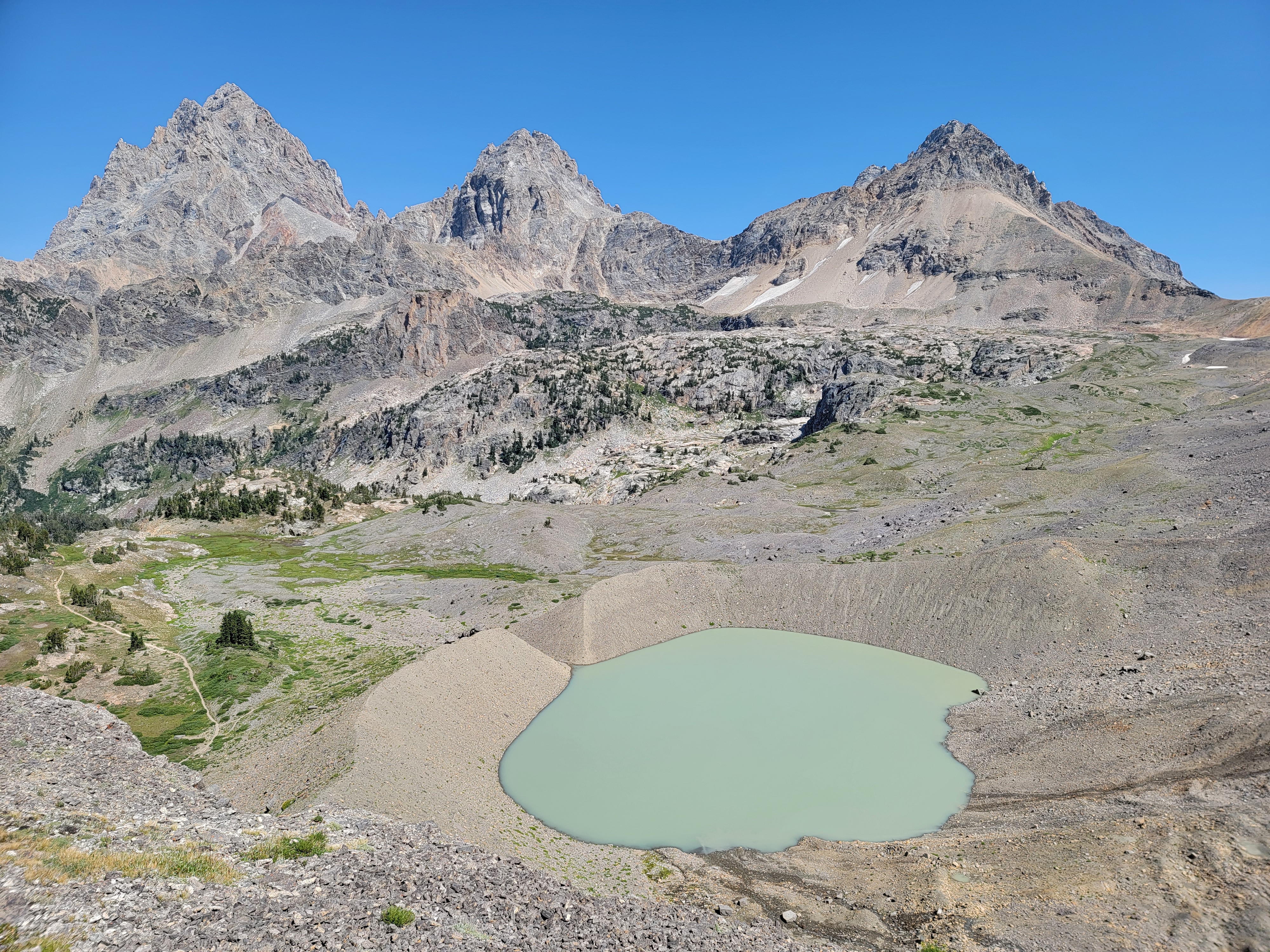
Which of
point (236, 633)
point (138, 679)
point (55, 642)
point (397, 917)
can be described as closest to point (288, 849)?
point (397, 917)

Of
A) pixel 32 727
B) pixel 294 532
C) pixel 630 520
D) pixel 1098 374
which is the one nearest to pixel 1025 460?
pixel 630 520

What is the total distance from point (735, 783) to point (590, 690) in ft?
52.7

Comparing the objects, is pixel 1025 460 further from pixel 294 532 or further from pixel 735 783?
pixel 294 532

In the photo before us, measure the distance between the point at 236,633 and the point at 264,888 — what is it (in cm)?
3932

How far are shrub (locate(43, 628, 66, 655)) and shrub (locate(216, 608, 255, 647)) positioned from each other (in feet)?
30.4

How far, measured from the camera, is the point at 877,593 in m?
53.9

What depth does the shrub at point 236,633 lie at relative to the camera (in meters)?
50.3

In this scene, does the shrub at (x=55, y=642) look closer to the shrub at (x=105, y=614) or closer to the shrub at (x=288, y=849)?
the shrub at (x=105, y=614)

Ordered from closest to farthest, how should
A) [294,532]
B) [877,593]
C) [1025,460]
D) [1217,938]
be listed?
1. [1217,938]
2. [877,593]
3. [1025,460]
4. [294,532]

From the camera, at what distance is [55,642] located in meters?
44.1

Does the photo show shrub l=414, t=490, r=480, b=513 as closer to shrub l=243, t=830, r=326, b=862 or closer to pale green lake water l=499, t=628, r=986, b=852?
pale green lake water l=499, t=628, r=986, b=852

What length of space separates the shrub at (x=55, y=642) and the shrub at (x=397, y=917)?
4249 cm

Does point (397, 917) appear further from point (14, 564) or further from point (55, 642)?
point (14, 564)

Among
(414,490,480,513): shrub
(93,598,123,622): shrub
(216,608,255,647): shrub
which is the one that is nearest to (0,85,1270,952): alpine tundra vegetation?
(216,608,255,647): shrub
